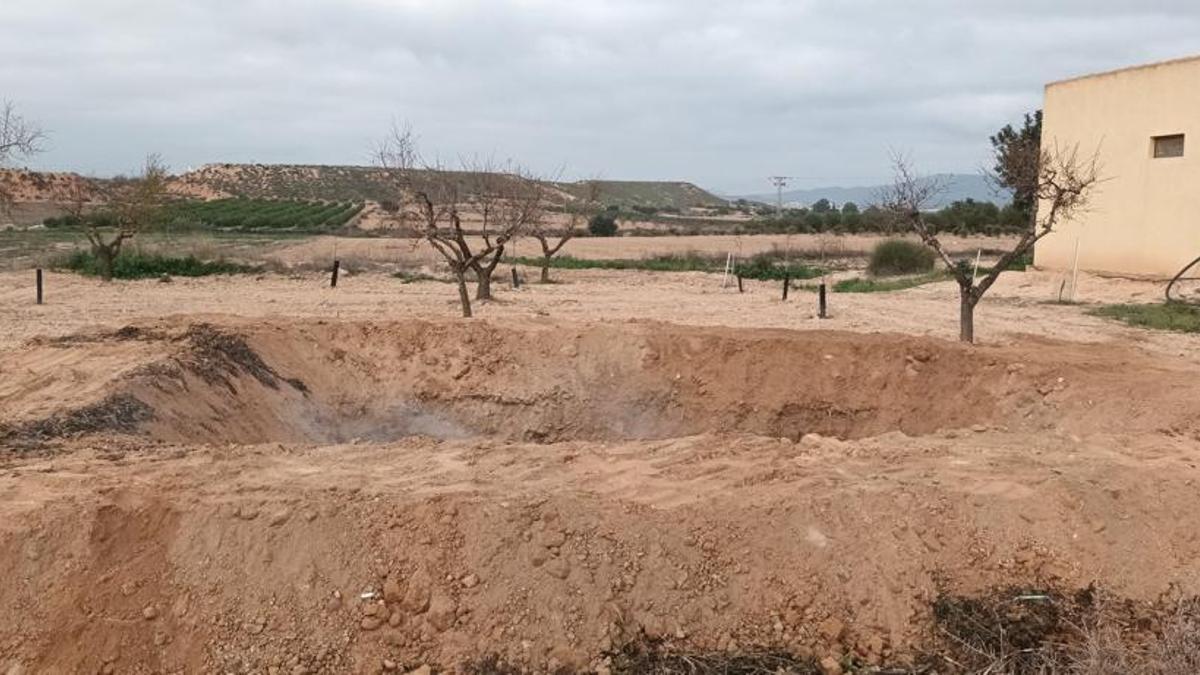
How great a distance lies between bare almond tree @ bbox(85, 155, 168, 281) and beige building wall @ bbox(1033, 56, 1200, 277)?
73.2 feet

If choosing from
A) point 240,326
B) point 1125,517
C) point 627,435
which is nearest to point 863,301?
point 627,435

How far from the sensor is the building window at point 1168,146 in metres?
21.0

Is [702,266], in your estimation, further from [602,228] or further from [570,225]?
[602,228]

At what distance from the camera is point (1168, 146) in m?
21.3

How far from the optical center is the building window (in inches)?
827

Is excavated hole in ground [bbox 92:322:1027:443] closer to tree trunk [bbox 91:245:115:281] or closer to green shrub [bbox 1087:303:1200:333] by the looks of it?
green shrub [bbox 1087:303:1200:333]

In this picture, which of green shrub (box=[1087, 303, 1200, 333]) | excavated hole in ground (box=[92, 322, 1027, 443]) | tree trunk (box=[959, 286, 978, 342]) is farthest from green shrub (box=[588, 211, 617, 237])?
excavated hole in ground (box=[92, 322, 1027, 443])

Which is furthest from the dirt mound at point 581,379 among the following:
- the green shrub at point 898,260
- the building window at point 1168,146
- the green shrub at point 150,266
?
the green shrub at point 898,260

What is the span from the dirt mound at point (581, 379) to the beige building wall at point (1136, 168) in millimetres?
11901

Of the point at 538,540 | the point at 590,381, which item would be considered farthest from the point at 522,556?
the point at 590,381

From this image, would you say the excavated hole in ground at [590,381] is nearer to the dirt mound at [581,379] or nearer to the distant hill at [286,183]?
the dirt mound at [581,379]

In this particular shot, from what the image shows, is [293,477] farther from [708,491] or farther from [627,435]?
[627,435]

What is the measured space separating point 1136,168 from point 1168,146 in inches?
28.4

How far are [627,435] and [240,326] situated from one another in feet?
15.0
